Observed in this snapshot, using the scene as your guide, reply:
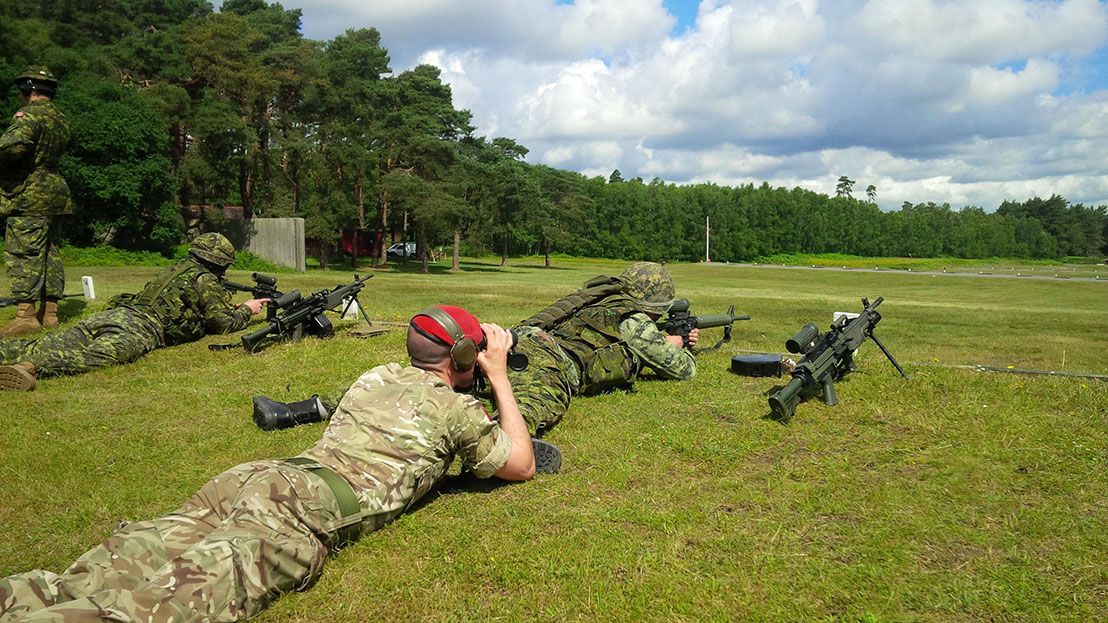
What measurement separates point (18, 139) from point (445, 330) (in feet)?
32.9

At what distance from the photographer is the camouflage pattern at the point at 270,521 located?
Result: 2984 millimetres

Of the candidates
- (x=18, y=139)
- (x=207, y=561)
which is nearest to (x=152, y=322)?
(x=18, y=139)

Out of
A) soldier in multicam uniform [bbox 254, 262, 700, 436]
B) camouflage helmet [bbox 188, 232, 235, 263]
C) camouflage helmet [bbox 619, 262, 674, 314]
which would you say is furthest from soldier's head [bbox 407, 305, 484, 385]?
camouflage helmet [bbox 188, 232, 235, 263]

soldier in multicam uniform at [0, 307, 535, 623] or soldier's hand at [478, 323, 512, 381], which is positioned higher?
soldier's hand at [478, 323, 512, 381]

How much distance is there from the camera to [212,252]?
1052 centimetres

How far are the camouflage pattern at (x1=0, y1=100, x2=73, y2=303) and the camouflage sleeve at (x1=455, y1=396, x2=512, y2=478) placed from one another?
988cm

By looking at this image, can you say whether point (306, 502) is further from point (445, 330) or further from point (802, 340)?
point (802, 340)

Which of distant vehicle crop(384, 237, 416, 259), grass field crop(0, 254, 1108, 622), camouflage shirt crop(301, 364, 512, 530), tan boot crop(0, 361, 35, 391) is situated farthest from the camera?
distant vehicle crop(384, 237, 416, 259)

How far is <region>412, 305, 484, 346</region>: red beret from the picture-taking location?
445cm

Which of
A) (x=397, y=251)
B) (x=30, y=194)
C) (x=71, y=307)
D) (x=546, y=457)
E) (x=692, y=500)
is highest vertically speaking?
(x=30, y=194)

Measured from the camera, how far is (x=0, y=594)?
2889 mm

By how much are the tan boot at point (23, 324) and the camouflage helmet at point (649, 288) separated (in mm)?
9351

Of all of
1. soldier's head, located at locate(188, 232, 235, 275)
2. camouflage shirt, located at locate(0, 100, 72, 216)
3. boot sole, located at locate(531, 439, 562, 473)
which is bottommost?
boot sole, located at locate(531, 439, 562, 473)

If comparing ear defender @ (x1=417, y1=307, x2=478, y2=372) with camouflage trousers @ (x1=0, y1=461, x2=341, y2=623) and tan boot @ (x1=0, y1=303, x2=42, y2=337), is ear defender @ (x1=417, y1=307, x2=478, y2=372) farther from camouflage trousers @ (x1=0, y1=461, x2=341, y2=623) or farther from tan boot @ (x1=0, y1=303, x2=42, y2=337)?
tan boot @ (x1=0, y1=303, x2=42, y2=337)
